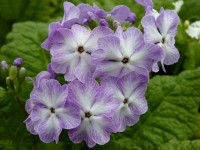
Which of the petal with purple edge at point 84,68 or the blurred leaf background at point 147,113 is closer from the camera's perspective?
the petal with purple edge at point 84,68

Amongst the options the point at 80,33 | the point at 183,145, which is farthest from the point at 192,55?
the point at 80,33

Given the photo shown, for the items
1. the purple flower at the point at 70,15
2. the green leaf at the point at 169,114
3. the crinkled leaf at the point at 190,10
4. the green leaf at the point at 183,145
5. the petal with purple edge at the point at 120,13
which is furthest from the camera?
the crinkled leaf at the point at 190,10

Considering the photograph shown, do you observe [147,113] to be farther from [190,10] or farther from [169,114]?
[190,10]

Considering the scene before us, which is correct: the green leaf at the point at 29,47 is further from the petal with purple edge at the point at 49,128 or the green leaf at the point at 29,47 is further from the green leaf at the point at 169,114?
the petal with purple edge at the point at 49,128

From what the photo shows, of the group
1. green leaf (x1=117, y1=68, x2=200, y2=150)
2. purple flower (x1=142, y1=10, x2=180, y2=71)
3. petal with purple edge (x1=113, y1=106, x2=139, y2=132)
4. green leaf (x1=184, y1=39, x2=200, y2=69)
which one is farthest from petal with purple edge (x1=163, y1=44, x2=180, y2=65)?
green leaf (x1=184, y1=39, x2=200, y2=69)

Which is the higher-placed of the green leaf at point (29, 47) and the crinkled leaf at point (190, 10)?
the green leaf at point (29, 47)

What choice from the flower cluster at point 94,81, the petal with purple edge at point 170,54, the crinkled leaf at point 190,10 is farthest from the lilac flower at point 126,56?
the crinkled leaf at point 190,10

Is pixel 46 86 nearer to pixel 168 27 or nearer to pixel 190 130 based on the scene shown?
pixel 168 27

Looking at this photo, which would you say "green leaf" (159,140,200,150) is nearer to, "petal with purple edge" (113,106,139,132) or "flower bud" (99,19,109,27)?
"petal with purple edge" (113,106,139,132)
